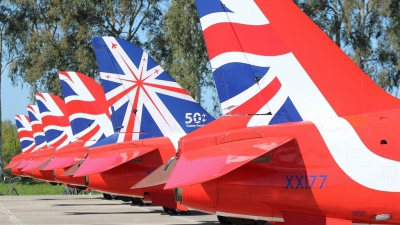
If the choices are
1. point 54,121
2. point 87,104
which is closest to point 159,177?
point 87,104

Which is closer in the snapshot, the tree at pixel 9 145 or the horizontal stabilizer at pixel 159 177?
the horizontal stabilizer at pixel 159 177

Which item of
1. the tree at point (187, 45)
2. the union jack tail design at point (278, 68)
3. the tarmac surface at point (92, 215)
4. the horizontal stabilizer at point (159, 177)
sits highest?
the tree at point (187, 45)

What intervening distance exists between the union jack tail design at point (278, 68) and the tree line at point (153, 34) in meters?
24.3

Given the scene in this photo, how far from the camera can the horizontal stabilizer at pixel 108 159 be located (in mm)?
14180

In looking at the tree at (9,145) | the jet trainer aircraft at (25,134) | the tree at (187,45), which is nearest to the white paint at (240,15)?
the tree at (187,45)

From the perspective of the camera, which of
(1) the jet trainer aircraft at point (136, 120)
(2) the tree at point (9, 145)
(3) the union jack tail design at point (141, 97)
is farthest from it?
(2) the tree at point (9, 145)

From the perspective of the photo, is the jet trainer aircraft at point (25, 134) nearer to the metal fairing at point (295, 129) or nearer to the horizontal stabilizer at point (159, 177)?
the horizontal stabilizer at point (159, 177)

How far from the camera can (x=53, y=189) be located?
3628 centimetres

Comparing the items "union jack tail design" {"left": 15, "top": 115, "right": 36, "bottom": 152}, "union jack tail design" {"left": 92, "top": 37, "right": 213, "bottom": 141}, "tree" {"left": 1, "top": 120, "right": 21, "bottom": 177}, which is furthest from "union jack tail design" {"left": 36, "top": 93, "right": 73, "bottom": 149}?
"tree" {"left": 1, "top": 120, "right": 21, "bottom": 177}

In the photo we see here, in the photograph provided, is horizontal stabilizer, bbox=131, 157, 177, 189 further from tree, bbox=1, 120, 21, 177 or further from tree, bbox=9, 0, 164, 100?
tree, bbox=1, 120, 21, 177

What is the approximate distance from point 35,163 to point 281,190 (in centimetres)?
2000

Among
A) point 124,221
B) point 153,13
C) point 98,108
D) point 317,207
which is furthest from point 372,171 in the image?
point 153,13

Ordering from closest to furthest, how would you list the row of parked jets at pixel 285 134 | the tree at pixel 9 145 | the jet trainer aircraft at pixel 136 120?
the row of parked jets at pixel 285 134, the jet trainer aircraft at pixel 136 120, the tree at pixel 9 145

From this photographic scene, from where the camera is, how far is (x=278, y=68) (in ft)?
29.0
